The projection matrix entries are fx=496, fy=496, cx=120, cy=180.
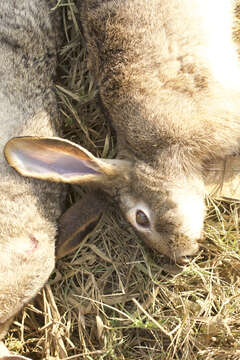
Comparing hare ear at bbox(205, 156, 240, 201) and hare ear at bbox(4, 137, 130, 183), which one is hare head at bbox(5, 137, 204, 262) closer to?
hare ear at bbox(4, 137, 130, 183)

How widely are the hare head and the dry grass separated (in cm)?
37

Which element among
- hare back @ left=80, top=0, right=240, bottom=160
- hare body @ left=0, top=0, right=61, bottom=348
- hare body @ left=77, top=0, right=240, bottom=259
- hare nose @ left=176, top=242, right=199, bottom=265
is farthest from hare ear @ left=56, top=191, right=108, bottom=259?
hare nose @ left=176, top=242, right=199, bottom=265

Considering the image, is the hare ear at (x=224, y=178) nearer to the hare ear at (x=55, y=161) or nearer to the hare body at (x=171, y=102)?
the hare body at (x=171, y=102)

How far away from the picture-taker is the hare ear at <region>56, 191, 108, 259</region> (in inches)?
157

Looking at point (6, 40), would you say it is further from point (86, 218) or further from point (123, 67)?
point (86, 218)

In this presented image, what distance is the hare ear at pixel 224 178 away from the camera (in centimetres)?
376

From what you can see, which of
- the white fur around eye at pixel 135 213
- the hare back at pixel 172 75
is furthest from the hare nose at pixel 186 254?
the hare back at pixel 172 75

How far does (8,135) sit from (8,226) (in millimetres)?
711

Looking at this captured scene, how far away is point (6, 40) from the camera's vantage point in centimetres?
397

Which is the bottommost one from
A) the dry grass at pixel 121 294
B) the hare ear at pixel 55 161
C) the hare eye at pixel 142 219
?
the dry grass at pixel 121 294

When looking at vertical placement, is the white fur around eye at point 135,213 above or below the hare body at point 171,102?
below

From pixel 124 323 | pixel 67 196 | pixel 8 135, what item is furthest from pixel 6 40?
pixel 124 323

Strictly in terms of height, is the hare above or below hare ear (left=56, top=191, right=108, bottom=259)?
above

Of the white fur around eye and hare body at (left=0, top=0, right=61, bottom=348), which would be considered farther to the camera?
hare body at (left=0, top=0, right=61, bottom=348)
